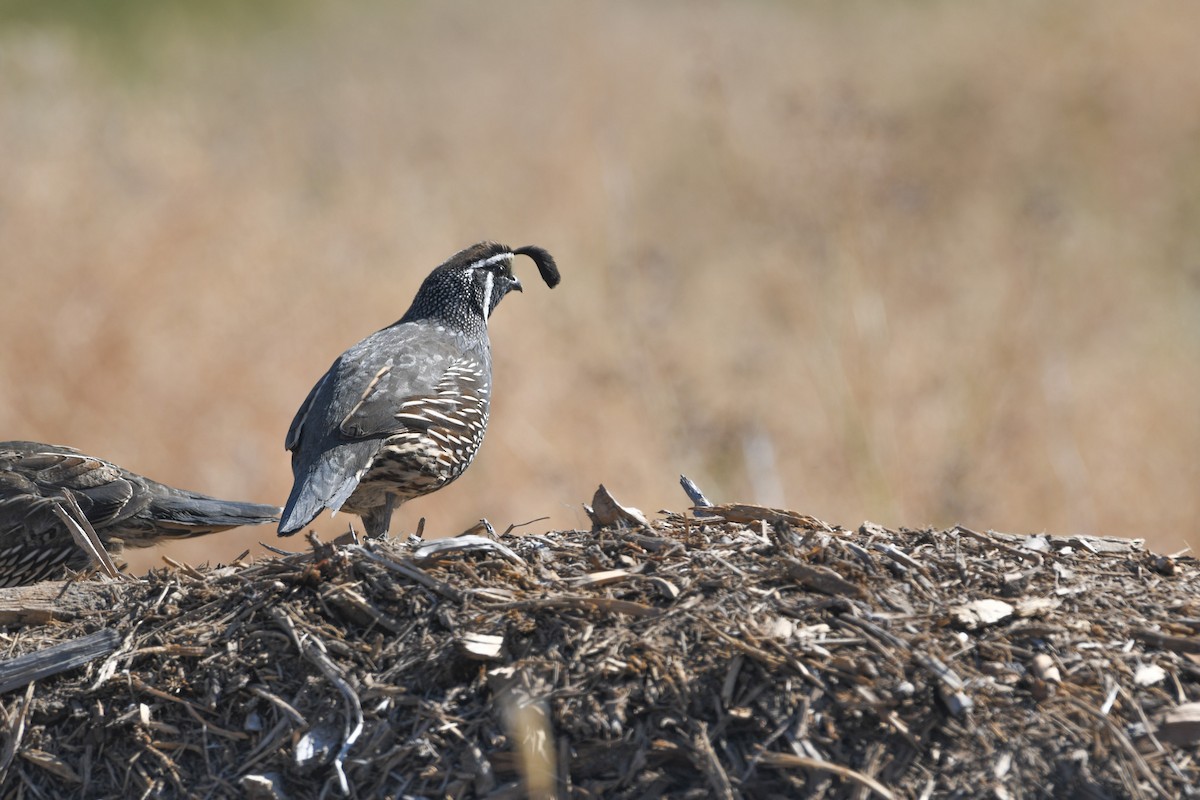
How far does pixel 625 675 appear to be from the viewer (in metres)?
2.95

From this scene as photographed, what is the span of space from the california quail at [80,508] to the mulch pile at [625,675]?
5.19 feet

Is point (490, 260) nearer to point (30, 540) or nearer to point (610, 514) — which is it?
point (30, 540)

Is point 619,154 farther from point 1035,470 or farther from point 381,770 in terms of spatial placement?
point 381,770

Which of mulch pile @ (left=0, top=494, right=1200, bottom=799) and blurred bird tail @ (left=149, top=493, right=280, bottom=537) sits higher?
blurred bird tail @ (left=149, top=493, right=280, bottom=537)

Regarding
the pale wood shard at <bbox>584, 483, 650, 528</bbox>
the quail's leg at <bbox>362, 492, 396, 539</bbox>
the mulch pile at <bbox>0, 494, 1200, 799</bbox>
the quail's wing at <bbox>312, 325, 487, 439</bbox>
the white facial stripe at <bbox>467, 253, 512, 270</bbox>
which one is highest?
the white facial stripe at <bbox>467, 253, 512, 270</bbox>

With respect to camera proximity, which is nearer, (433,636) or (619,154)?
(433,636)

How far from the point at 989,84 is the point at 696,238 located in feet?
14.2

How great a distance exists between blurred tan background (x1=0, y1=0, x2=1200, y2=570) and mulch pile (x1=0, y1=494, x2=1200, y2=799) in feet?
17.2

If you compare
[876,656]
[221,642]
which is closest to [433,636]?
[221,642]

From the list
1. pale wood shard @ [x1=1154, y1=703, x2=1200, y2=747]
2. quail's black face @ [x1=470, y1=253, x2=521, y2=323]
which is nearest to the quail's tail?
quail's black face @ [x1=470, y1=253, x2=521, y2=323]

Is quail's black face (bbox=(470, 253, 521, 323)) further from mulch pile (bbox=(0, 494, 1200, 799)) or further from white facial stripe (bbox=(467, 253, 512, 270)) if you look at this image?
mulch pile (bbox=(0, 494, 1200, 799))

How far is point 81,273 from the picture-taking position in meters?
10.1

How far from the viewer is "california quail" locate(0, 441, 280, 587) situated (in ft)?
16.5

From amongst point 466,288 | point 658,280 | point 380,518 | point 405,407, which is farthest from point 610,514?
point 658,280
